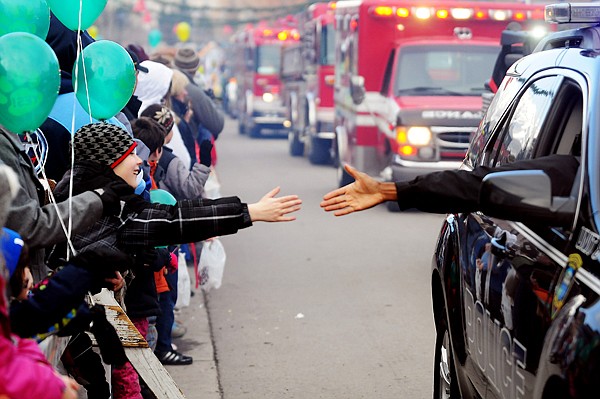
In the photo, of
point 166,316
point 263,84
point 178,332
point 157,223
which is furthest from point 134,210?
point 263,84

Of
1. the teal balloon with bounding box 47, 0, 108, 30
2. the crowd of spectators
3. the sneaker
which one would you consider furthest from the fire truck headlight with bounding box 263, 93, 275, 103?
the teal balloon with bounding box 47, 0, 108, 30

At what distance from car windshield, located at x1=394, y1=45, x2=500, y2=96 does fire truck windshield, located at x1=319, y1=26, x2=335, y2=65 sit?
650 centimetres

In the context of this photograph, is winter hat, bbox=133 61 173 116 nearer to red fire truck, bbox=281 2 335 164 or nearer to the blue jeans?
the blue jeans

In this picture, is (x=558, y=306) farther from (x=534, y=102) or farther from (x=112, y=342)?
(x=112, y=342)

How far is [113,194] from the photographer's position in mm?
4273

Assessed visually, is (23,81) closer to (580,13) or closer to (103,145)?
(103,145)

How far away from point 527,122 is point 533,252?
0.85 metres

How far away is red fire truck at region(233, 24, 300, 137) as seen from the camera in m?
31.6

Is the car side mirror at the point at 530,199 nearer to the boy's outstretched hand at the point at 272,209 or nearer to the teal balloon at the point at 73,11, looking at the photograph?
the boy's outstretched hand at the point at 272,209

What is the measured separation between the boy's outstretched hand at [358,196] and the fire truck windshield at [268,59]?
27.9 m

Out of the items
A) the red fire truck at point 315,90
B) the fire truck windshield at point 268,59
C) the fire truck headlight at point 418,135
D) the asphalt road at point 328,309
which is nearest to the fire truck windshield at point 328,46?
the red fire truck at point 315,90

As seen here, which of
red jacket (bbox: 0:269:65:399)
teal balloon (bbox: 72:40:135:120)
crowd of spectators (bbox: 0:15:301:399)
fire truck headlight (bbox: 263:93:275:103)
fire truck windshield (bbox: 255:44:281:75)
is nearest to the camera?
red jacket (bbox: 0:269:65:399)

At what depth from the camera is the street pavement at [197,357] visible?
6809 millimetres

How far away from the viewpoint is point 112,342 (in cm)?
411
